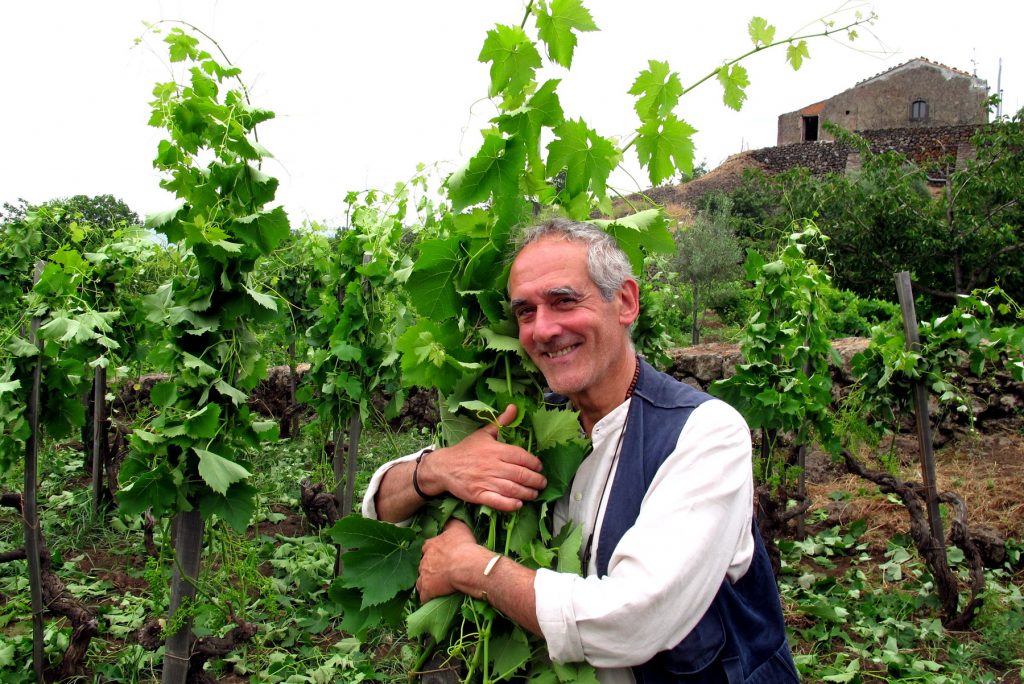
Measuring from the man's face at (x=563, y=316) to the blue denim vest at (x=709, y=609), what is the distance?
0.16 metres

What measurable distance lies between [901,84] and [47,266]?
36485 millimetres

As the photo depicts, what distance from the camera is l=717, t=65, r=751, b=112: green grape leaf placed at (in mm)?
2107

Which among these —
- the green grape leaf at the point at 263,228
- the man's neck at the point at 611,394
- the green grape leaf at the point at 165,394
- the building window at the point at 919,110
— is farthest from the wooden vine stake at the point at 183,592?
the building window at the point at 919,110

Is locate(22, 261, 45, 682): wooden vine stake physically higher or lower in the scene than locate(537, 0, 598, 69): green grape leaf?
lower

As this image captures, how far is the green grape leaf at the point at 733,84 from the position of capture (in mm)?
2107

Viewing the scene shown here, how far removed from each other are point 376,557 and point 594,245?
98 centimetres

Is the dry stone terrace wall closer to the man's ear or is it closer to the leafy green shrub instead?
the leafy green shrub

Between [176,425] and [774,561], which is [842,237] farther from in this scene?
[176,425]

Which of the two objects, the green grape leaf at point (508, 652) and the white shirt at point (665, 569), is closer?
the white shirt at point (665, 569)

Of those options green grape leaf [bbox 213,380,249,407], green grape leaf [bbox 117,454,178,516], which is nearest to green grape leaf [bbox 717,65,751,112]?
green grape leaf [bbox 213,380,249,407]

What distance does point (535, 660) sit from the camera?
1.66 m

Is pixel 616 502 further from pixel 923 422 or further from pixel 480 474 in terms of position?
pixel 923 422

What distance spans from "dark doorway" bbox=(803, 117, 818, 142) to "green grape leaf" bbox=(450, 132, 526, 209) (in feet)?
126

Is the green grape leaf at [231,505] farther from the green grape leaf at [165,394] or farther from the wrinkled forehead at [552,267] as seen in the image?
the wrinkled forehead at [552,267]
